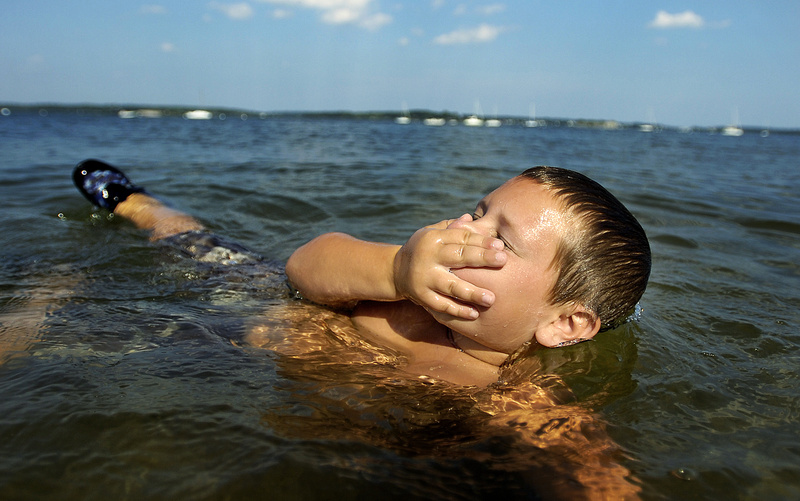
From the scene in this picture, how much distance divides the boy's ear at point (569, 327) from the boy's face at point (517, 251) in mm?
131

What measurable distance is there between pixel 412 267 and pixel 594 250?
0.79 meters

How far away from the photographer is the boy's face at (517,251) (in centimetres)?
212

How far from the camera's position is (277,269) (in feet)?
12.2

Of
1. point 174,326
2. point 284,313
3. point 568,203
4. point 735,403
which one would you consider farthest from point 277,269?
point 735,403

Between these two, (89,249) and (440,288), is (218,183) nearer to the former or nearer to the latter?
(89,249)

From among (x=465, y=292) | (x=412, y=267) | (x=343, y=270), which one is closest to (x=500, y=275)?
(x=465, y=292)

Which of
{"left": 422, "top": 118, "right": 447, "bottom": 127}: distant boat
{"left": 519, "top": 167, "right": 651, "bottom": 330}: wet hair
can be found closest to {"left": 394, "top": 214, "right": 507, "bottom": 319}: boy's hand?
{"left": 519, "top": 167, "right": 651, "bottom": 330}: wet hair

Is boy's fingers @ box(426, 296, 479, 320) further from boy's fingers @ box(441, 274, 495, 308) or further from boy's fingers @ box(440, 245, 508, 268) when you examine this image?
boy's fingers @ box(440, 245, 508, 268)

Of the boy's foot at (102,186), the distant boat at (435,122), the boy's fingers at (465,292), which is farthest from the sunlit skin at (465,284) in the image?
the distant boat at (435,122)

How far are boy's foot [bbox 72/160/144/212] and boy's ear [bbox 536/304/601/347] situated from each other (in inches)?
154

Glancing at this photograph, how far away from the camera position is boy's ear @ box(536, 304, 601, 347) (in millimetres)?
2332

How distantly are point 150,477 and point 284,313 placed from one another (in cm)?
150

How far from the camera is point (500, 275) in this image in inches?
82.9

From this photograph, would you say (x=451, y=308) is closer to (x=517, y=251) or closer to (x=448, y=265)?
(x=448, y=265)
